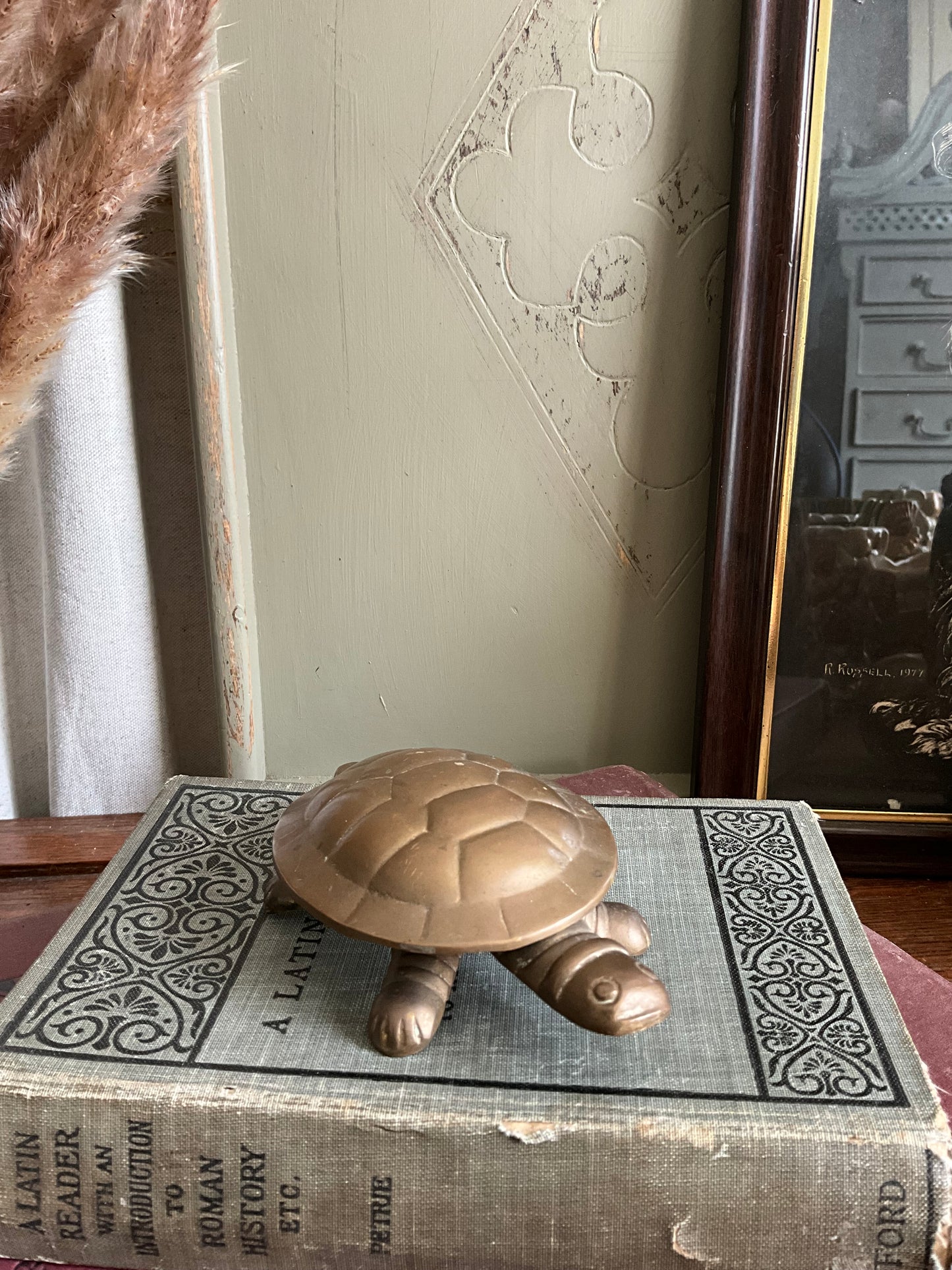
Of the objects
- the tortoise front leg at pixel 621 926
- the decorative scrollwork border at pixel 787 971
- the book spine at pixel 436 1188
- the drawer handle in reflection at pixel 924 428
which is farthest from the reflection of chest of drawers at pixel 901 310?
the book spine at pixel 436 1188

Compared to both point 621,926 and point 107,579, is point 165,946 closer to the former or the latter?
point 621,926

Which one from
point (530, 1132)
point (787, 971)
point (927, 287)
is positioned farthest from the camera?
point (927, 287)

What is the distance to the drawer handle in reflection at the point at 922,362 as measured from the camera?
2.55ft

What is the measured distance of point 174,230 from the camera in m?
0.77

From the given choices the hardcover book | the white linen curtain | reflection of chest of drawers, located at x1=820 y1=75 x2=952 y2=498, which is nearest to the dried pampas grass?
the white linen curtain

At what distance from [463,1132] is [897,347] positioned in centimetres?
63

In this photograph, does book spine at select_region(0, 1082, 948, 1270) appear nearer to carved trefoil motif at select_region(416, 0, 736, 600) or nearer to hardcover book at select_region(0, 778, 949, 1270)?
hardcover book at select_region(0, 778, 949, 1270)

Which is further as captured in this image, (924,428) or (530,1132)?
(924,428)

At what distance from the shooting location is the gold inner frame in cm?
73

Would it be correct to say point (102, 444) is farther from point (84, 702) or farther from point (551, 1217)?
point (551, 1217)

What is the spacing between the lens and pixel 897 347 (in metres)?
0.78

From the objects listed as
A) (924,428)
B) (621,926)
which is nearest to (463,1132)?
(621,926)

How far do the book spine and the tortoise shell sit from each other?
0.25 ft

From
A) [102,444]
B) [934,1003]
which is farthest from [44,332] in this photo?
[934,1003]
